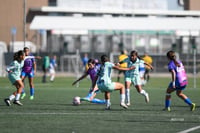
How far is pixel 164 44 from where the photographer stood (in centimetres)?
5972


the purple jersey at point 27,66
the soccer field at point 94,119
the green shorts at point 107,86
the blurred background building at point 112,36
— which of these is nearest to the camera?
the soccer field at point 94,119

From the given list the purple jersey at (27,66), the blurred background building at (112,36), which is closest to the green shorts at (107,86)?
the purple jersey at (27,66)

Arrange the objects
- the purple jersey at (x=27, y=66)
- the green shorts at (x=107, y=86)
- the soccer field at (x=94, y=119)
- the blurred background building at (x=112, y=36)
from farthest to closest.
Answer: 1. the blurred background building at (x=112, y=36)
2. the purple jersey at (x=27, y=66)
3. the green shorts at (x=107, y=86)
4. the soccer field at (x=94, y=119)

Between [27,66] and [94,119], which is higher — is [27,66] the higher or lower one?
the higher one

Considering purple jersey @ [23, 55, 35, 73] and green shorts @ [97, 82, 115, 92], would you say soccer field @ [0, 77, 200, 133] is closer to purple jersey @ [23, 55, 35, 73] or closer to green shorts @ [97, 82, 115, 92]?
green shorts @ [97, 82, 115, 92]

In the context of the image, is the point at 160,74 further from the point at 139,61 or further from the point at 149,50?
the point at 139,61

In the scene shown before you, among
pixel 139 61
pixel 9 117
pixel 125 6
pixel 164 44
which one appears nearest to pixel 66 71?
pixel 164 44

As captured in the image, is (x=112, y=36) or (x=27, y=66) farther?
(x=112, y=36)

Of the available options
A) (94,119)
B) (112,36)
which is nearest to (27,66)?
(94,119)

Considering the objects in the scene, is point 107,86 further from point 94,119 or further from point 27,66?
point 27,66

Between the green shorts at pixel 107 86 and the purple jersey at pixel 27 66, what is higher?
the purple jersey at pixel 27 66

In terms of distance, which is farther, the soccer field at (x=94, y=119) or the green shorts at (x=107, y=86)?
the green shorts at (x=107, y=86)

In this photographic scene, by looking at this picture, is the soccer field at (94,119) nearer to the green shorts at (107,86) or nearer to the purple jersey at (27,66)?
the green shorts at (107,86)

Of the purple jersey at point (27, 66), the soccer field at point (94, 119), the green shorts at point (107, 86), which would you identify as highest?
the purple jersey at point (27, 66)
